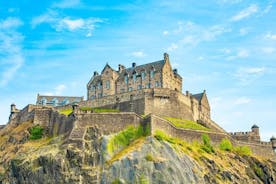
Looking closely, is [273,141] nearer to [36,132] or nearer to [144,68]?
[144,68]

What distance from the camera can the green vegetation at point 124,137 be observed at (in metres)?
49.9

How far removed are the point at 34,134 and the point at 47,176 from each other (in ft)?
29.2

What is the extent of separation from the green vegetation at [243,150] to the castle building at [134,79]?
43.9 ft

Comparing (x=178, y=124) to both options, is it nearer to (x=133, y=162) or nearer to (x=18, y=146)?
(x=133, y=162)

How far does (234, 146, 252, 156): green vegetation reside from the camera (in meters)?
60.2

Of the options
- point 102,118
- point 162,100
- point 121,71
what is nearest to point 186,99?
point 162,100

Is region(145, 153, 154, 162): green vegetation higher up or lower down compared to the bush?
lower down

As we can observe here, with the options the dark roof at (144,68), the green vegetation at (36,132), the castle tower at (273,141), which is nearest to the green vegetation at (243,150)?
the castle tower at (273,141)

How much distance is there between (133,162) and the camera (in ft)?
155

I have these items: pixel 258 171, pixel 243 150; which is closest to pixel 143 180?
pixel 258 171

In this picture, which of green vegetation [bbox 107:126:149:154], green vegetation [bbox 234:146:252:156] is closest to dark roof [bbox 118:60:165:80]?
green vegetation [bbox 234:146:252:156]

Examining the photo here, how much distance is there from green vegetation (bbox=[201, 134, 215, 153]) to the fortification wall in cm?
52

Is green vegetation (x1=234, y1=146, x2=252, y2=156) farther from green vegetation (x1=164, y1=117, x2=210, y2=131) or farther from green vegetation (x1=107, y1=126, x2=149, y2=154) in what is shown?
green vegetation (x1=107, y1=126, x2=149, y2=154)

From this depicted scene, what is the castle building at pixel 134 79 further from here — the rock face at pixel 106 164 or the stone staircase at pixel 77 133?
the stone staircase at pixel 77 133
